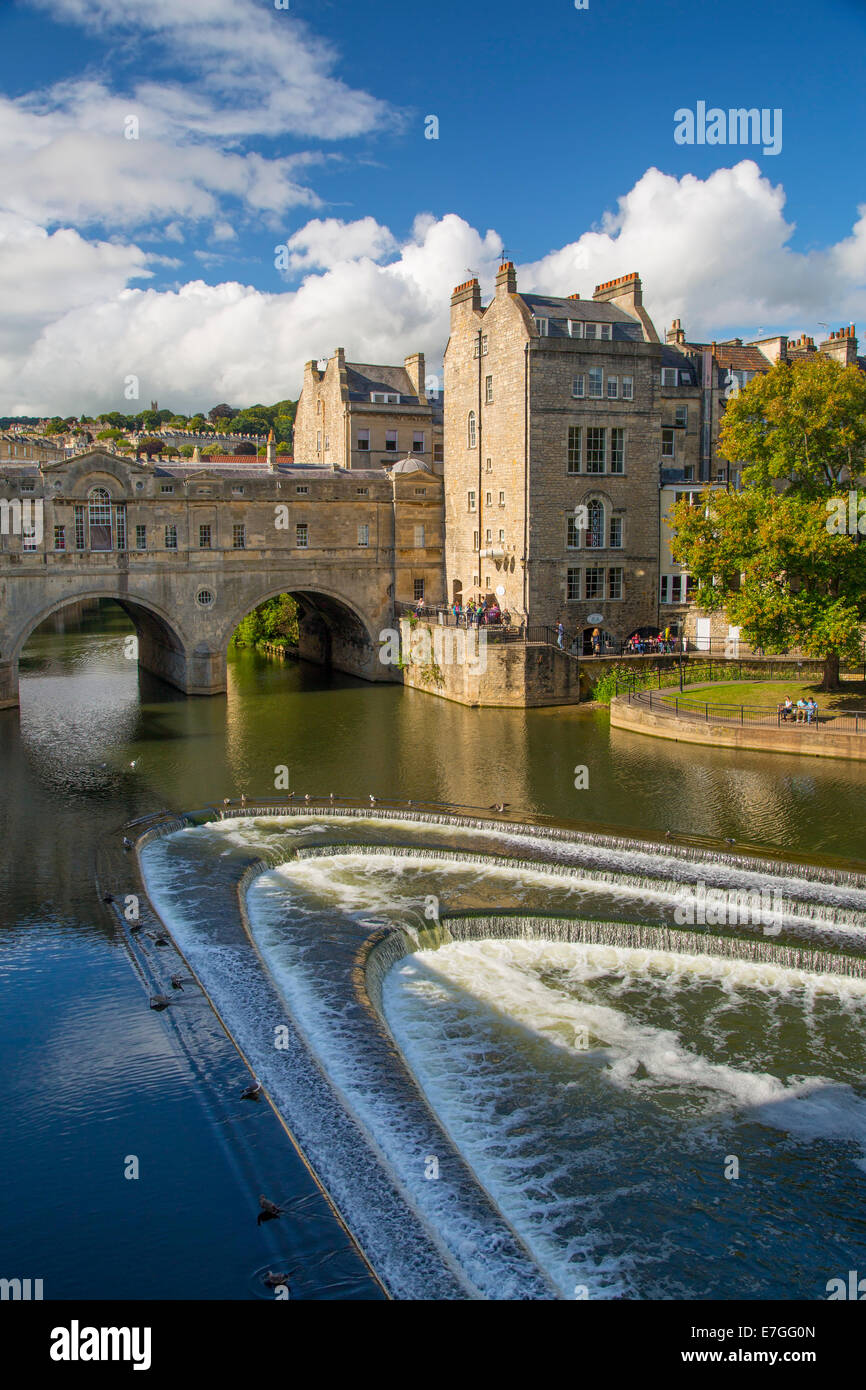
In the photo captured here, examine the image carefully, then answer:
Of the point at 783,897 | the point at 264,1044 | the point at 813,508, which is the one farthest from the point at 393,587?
the point at 264,1044

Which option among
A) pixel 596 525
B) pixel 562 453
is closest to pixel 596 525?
pixel 596 525

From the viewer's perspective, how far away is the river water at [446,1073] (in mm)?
11805

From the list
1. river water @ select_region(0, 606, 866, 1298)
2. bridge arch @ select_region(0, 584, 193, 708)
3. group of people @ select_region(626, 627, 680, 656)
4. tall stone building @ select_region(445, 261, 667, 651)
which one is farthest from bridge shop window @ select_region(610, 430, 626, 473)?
river water @ select_region(0, 606, 866, 1298)

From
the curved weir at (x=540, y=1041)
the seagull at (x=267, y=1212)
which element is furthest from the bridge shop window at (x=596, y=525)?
the seagull at (x=267, y=1212)

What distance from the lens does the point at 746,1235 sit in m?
12.2

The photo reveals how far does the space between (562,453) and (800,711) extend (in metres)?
16.4

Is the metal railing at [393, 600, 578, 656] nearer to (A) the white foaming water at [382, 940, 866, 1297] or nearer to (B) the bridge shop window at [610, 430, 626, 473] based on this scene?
(B) the bridge shop window at [610, 430, 626, 473]

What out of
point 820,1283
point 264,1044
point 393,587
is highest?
point 393,587

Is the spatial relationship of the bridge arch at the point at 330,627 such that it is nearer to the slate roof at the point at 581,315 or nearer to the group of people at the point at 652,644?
the group of people at the point at 652,644

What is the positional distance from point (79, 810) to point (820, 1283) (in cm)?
2196

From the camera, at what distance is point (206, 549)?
→ 151 feet

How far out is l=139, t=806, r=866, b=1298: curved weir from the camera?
40.0ft
